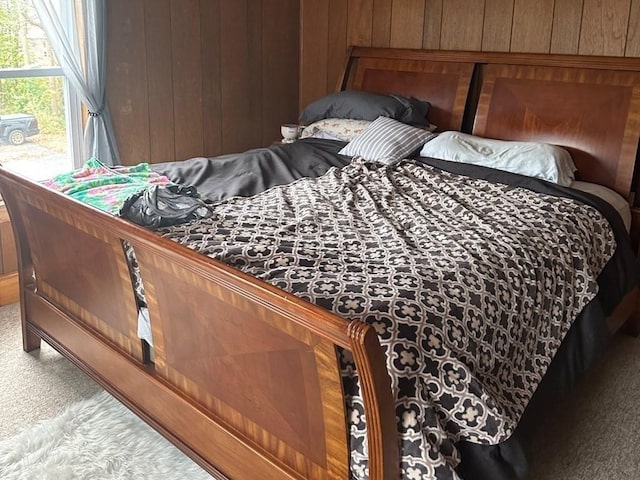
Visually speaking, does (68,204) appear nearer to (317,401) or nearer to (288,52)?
(317,401)

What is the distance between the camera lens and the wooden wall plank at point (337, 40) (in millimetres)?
3857

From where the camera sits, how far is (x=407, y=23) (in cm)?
357

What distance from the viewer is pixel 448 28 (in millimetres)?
3418

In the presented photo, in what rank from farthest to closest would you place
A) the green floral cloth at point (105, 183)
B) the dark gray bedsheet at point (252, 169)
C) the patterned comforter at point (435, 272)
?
1. the dark gray bedsheet at point (252, 169)
2. the green floral cloth at point (105, 183)
3. the patterned comforter at point (435, 272)

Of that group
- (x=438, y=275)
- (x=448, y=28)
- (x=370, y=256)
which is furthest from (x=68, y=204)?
(x=448, y=28)

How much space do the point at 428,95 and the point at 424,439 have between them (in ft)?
7.88

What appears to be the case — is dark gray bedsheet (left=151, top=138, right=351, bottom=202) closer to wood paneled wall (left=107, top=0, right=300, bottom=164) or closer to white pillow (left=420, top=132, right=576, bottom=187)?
white pillow (left=420, top=132, right=576, bottom=187)

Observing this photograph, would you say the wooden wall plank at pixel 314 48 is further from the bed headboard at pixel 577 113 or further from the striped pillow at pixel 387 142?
the bed headboard at pixel 577 113

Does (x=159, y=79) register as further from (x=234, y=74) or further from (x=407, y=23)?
(x=407, y=23)

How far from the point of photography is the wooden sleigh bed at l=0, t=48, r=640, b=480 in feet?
4.51

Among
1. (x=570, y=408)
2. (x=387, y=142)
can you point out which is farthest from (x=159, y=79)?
(x=570, y=408)

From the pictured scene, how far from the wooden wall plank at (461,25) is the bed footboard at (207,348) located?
2.24m

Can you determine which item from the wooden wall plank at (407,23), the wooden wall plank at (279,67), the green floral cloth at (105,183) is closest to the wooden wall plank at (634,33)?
the wooden wall plank at (407,23)

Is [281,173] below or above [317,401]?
above
